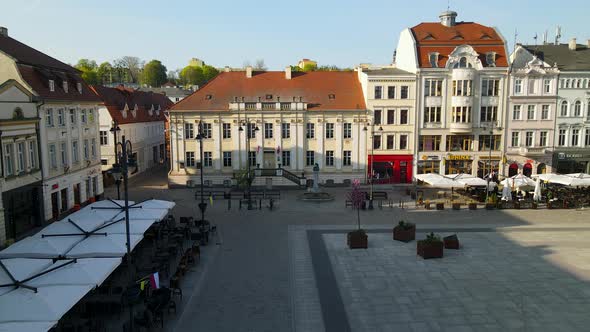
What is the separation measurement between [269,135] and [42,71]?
21621mm

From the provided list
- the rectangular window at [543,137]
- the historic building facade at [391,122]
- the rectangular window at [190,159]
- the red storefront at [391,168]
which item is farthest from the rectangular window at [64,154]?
the rectangular window at [543,137]

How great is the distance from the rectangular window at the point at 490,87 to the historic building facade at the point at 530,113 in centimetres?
135

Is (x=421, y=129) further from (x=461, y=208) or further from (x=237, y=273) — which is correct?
(x=237, y=273)

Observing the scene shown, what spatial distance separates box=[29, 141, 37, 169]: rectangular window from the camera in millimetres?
29219

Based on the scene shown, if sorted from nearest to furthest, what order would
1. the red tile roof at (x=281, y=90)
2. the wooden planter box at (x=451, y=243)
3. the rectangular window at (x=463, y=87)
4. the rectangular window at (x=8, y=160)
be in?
the wooden planter box at (x=451, y=243) < the rectangular window at (x=8, y=160) < the rectangular window at (x=463, y=87) < the red tile roof at (x=281, y=90)

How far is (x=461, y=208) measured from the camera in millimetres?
36500

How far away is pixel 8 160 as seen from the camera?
26500 millimetres

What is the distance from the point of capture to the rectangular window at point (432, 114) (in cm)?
4728

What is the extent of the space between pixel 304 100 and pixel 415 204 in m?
16.9

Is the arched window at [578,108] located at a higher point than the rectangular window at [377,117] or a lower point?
higher

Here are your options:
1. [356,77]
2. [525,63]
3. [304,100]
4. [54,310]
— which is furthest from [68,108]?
[525,63]

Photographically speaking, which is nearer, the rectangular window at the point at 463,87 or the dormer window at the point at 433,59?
the rectangular window at the point at 463,87

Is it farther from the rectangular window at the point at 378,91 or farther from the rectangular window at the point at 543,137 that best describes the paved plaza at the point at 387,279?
the rectangular window at the point at 378,91

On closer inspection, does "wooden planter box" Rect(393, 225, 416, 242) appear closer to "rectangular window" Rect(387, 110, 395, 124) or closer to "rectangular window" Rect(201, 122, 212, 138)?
"rectangular window" Rect(387, 110, 395, 124)
